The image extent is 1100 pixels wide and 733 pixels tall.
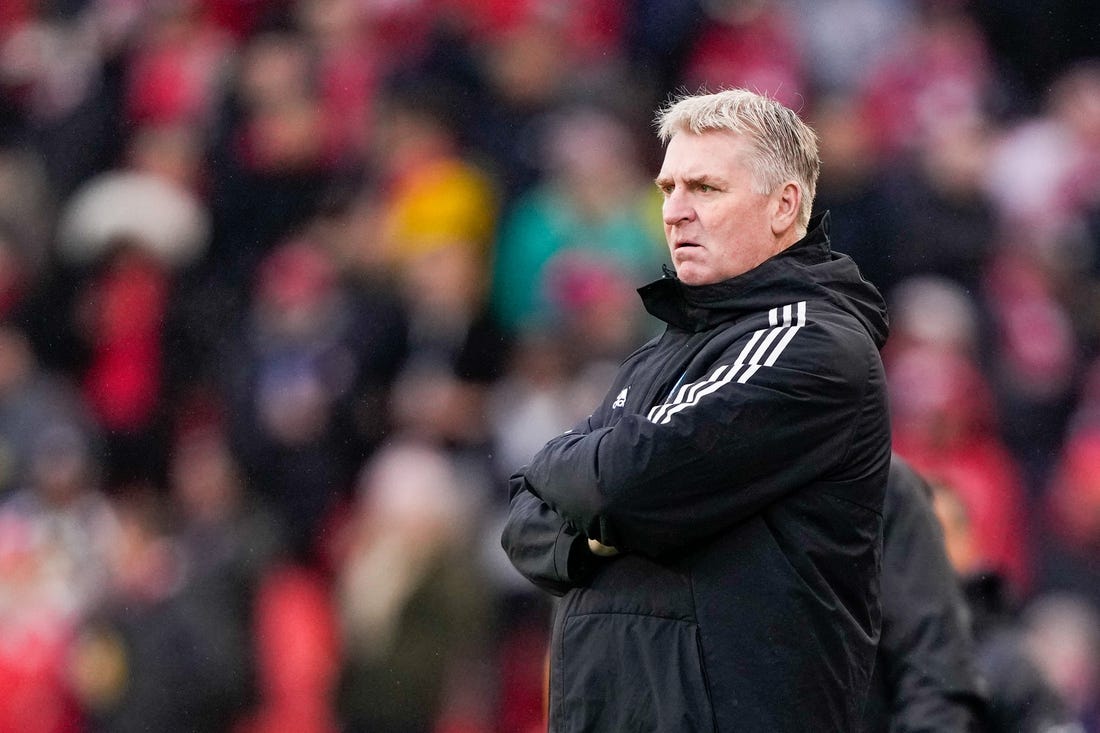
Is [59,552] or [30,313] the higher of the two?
[30,313]

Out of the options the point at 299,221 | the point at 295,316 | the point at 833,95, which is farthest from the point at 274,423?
the point at 833,95

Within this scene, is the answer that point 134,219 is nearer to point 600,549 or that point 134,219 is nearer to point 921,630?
point 921,630

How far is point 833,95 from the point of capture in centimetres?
705

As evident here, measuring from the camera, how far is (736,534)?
102 inches

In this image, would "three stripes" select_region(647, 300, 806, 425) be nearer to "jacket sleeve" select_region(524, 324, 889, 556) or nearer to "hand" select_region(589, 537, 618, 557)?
"jacket sleeve" select_region(524, 324, 889, 556)

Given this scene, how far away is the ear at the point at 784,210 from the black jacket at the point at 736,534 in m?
0.10

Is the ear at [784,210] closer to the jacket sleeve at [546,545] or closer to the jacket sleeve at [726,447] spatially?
the jacket sleeve at [726,447]

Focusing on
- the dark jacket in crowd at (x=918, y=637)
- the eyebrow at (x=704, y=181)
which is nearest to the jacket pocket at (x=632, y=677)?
the eyebrow at (x=704, y=181)

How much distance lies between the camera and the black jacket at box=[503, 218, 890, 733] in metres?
2.53

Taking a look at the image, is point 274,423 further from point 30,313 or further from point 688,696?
point 688,696

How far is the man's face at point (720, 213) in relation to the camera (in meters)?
2.78

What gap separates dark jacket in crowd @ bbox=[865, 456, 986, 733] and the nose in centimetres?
84

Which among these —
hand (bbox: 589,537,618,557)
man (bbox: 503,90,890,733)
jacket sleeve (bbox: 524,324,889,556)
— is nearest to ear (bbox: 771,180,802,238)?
man (bbox: 503,90,890,733)

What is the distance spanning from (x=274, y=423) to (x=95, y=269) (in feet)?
4.84
